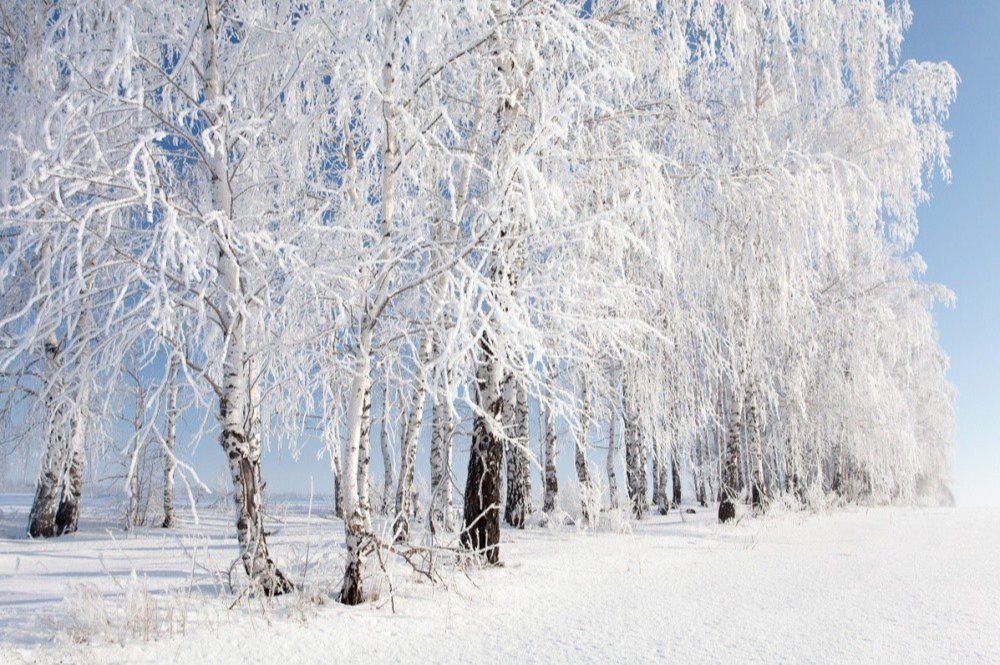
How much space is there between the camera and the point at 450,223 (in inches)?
266

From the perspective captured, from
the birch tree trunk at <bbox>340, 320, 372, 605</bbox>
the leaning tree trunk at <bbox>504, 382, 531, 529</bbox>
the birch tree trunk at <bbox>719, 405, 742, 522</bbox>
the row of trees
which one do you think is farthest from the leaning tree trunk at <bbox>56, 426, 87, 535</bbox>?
the birch tree trunk at <bbox>719, 405, 742, 522</bbox>

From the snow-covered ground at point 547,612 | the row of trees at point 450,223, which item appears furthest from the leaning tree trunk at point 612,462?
the snow-covered ground at point 547,612

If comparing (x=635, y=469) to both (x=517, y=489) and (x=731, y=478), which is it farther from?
(x=517, y=489)

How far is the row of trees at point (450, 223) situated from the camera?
161 inches

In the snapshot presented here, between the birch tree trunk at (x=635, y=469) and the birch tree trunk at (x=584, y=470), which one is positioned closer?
the birch tree trunk at (x=584, y=470)

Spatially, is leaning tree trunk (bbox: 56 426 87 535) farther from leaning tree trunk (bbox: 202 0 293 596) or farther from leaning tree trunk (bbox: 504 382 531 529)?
leaning tree trunk (bbox: 202 0 293 596)

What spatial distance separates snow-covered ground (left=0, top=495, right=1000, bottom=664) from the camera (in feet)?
11.5

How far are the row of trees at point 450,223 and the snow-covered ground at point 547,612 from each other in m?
0.56

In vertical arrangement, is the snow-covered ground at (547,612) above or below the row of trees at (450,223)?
below

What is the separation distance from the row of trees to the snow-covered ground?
21.9 inches

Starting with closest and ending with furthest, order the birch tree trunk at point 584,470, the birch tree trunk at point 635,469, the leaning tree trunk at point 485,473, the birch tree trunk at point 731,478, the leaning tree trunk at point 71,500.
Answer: the leaning tree trunk at point 485,473
the birch tree trunk at point 584,470
the leaning tree trunk at point 71,500
the birch tree trunk at point 731,478
the birch tree trunk at point 635,469

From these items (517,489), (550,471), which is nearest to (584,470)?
(550,471)

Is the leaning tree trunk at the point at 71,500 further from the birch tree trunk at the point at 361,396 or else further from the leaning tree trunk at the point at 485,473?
the birch tree trunk at the point at 361,396

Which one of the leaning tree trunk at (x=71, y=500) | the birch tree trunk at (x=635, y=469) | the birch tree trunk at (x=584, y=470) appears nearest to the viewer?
the birch tree trunk at (x=584, y=470)
